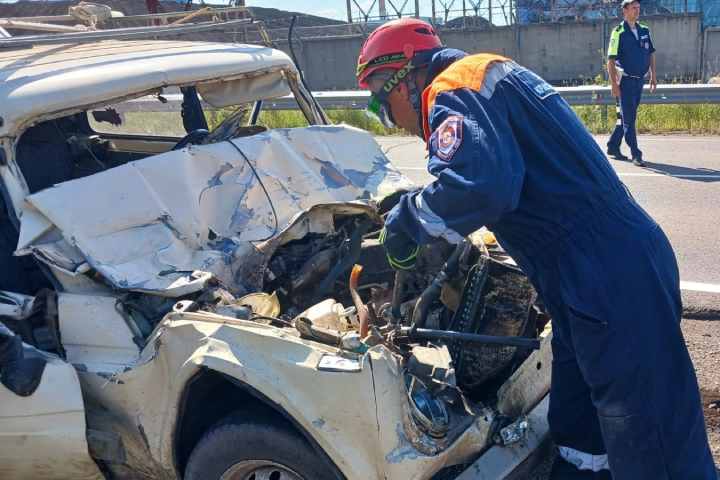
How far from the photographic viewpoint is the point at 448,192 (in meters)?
2.12

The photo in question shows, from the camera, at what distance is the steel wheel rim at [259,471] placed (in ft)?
7.76

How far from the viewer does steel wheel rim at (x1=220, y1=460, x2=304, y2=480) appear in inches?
93.1

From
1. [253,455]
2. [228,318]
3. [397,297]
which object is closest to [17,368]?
[228,318]

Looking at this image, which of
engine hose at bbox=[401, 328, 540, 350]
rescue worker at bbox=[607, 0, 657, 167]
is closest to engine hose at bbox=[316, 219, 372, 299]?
engine hose at bbox=[401, 328, 540, 350]

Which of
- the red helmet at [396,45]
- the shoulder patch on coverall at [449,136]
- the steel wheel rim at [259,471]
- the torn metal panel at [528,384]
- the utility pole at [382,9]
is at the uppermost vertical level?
the utility pole at [382,9]

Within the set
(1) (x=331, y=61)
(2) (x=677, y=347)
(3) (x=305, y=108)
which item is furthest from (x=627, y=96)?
(1) (x=331, y=61)

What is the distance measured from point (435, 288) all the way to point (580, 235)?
694 mm

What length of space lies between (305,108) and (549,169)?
8.38 feet

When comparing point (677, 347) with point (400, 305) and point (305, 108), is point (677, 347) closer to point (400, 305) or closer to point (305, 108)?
point (400, 305)

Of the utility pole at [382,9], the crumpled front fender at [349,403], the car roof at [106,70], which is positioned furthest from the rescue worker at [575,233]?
the utility pole at [382,9]

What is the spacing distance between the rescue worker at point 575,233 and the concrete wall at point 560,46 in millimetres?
20541

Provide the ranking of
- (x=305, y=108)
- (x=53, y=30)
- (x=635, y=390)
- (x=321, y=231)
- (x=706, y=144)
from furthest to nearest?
1. (x=706, y=144)
2. (x=53, y=30)
3. (x=305, y=108)
4. (x=321, y=231)
5. (x=635, y=390)

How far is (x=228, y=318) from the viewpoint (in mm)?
2471

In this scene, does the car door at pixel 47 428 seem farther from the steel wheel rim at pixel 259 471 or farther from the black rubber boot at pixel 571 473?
the black rubber boot at pixel 571 473
